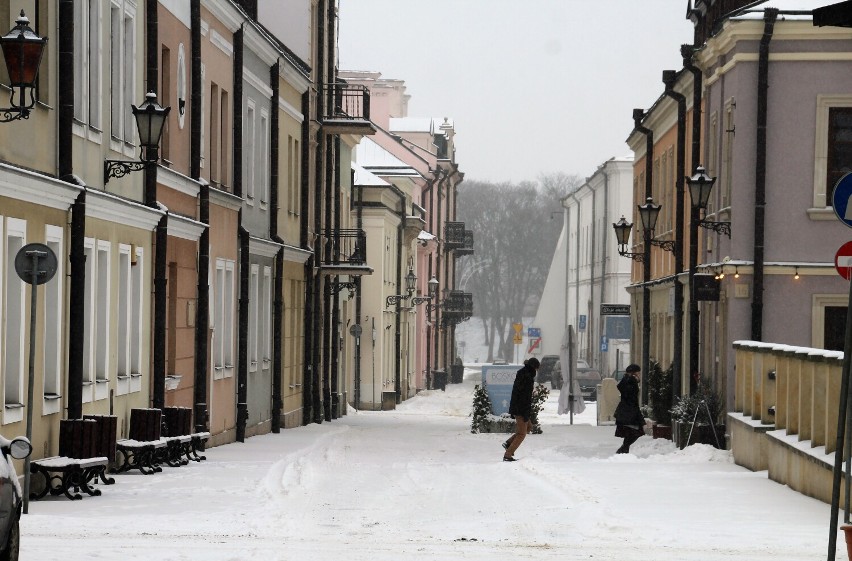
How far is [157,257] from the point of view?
22.1 m

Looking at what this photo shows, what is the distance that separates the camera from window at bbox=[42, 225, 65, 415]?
1727 cm

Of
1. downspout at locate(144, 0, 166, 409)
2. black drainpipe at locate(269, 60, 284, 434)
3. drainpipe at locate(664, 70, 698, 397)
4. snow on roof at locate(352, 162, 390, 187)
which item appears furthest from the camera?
snow on roof at locate(352, 162, 390, 187)

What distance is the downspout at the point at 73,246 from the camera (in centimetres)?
1712

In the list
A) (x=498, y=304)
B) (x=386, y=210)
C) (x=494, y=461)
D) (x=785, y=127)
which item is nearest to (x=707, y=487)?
(x=494, y=461)

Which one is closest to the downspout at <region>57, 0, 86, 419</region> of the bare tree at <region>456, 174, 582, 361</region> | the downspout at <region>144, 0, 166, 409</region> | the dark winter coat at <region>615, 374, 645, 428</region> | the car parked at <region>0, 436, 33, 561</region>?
the downspout at <region>144, 0, 166, 409</region>

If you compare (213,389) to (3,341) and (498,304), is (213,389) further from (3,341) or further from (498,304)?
(498,304)

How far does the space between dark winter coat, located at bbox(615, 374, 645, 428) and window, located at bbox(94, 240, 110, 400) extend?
9275 millimetres

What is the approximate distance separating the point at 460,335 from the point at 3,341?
12026 centimetres

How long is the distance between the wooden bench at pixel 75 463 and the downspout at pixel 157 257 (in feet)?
15.1

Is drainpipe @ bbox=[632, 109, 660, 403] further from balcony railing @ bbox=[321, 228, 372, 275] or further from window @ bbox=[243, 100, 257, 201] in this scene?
window @ bbox=[243, 100, 257, 201]

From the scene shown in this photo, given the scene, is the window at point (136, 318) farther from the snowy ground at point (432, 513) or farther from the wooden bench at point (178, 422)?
the snowy ground at point (432, 513)

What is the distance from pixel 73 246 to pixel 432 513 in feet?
17.0

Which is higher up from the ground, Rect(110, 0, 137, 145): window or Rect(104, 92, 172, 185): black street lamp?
Rect(110, 0, 137, 145): window

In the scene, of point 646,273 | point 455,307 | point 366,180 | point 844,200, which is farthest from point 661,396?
point 455,307
